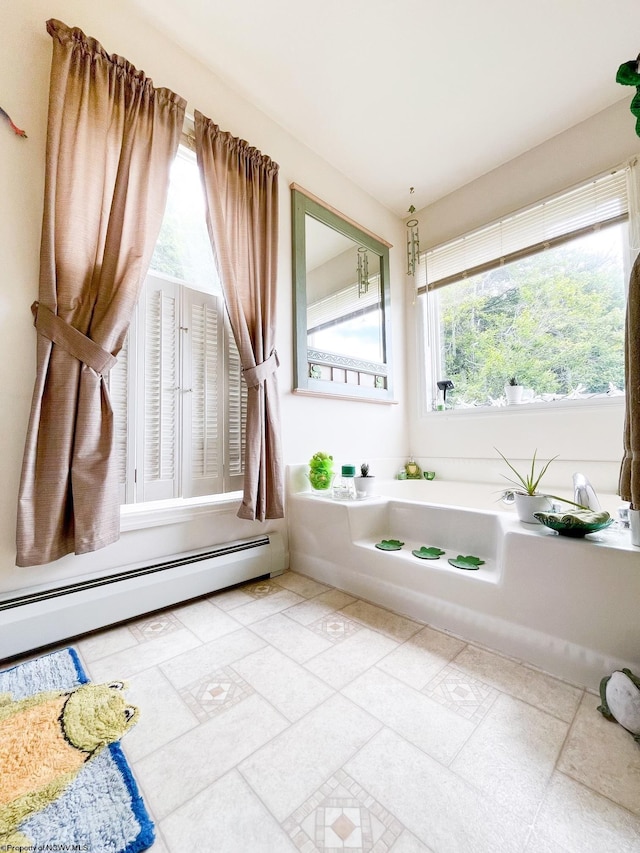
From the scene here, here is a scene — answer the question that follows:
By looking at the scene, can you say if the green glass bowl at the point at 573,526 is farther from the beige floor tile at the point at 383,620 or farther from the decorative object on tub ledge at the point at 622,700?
the beige floor tile at the point at 383,620

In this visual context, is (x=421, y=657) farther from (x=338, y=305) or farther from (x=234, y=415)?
(x=338, y=305)

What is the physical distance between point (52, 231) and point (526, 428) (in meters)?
2.66

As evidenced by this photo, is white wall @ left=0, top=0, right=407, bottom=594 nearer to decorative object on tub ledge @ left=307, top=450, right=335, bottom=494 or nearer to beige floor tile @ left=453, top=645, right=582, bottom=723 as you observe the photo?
decorative object on tub ledge @ left=307, top=450, right=335, bottom=494

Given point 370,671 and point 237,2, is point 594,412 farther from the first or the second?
point 237,2

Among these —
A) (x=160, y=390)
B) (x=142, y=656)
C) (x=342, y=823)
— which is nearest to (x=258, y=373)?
(x=160, y=390)

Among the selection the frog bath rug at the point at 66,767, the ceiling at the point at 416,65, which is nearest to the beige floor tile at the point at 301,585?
the frog bath rug at the point at 66,767

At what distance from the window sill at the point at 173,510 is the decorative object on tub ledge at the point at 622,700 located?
159cm

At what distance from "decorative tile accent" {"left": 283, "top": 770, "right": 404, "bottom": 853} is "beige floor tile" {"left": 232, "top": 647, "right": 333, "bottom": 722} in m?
0.24

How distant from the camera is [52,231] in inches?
49.6

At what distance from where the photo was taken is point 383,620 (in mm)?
1501

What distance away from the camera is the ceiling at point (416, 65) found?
1589mm

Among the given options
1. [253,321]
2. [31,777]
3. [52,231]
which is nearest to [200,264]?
[253,321]

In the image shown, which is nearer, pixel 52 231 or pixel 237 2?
pixel 52 231

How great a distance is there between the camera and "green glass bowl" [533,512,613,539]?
1140mm
